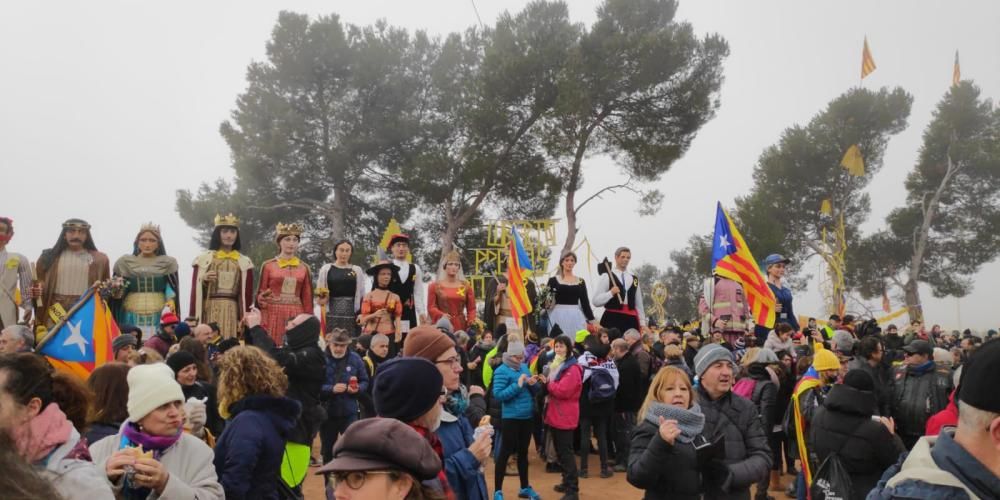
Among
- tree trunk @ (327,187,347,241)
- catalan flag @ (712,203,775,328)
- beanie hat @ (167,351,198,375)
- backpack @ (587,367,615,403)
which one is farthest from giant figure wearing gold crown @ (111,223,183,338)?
tree trunk @ (327,187,347,241)

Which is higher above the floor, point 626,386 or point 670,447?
point 670,447

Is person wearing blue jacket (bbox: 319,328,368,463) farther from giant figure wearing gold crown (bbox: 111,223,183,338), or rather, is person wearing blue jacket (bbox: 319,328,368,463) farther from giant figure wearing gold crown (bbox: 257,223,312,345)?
giant figure wearing gold crown (bbox: 111,223,183,338)

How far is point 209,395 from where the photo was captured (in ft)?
17.7

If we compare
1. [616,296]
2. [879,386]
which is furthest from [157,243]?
[879,386]

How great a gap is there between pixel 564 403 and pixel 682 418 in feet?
14.2

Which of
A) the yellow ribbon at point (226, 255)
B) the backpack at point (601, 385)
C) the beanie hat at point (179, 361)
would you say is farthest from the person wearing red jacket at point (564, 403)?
the beanie hat at point (179, 361)

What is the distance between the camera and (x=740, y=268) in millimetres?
10945

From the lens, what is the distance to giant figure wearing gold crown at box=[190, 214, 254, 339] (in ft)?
30.6

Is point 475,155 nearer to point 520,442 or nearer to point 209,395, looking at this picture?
point 520,442

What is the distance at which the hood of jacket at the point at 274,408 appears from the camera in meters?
4.09

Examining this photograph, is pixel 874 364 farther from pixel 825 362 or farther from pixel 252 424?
pixel 252 424

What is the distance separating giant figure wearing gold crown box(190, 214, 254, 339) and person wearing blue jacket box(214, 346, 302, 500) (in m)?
5.31

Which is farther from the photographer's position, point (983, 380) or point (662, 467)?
point (662, 467)

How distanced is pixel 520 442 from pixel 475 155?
22.9m
